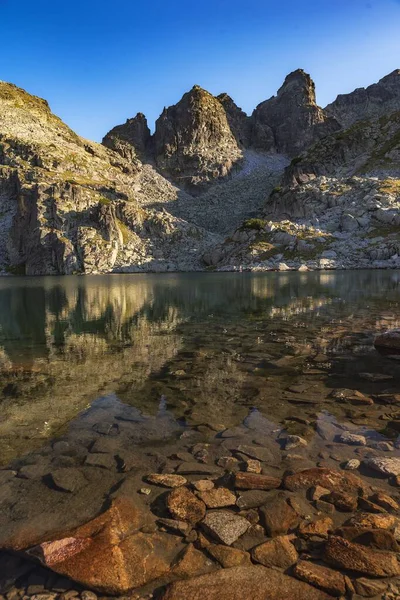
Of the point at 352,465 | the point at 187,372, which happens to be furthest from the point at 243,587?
the point at 187,372

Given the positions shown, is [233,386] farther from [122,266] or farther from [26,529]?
[122,266]

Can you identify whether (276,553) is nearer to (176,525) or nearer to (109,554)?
(176,525)

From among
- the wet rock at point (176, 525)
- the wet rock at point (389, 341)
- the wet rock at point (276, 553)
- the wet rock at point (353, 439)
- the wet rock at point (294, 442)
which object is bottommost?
the wet rock at point (294, 442)

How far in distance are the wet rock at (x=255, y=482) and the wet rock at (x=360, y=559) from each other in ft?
7.16

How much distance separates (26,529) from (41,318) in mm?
33228

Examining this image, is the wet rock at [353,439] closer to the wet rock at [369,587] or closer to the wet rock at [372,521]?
the wet rock at [372,521]

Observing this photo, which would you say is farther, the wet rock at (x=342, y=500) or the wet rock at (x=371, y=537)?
the wet rock at (x=342, y=500)

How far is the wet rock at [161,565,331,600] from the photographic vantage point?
18.8 feet

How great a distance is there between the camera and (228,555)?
259 inches

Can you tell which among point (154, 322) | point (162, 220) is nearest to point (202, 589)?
point (154, 322)

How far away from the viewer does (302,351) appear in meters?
21.9

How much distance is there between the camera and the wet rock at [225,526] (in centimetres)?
700

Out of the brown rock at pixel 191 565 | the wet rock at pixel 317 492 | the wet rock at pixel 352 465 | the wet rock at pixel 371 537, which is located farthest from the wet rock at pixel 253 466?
the brown rock at pixel 191 565

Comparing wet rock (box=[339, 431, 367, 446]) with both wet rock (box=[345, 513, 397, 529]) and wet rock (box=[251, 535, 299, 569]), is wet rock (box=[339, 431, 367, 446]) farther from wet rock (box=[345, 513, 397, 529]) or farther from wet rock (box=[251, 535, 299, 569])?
wet rock (box=[251, 535, 299, 569])
